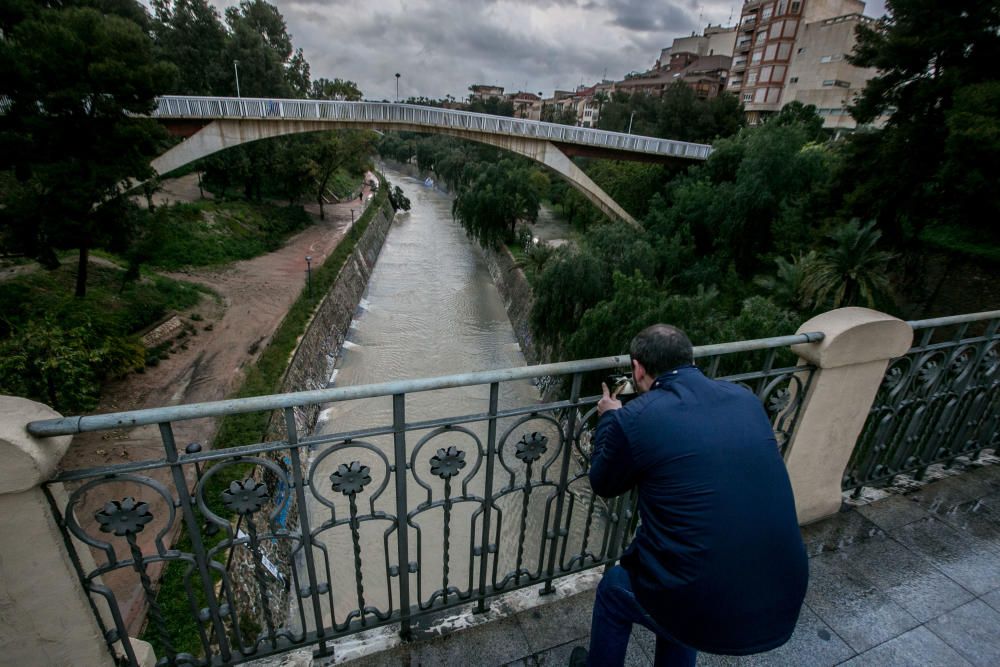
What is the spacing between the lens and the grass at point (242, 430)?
555 cm

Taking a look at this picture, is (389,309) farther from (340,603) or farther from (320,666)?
(320,666)

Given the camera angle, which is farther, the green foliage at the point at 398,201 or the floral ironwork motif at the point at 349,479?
the green foliage at the point at 398,201

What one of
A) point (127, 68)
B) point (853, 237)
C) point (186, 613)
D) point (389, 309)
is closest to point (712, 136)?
point (853, 237)

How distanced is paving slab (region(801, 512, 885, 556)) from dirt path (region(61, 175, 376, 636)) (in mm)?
4854

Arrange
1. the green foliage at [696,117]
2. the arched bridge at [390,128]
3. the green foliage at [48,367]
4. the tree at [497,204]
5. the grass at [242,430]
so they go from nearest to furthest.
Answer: the grass at [242,430]
the green foliage at [48,367]
the arched bridge at [390,128]
the tree at [497,204]
the green foliage at [696,117]

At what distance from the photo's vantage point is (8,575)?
1.52 metres

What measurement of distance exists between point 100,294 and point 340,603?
454 inches

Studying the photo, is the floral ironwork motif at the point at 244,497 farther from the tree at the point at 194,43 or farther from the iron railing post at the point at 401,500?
A: the tree at the point at 194,43

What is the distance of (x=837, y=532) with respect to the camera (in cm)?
296

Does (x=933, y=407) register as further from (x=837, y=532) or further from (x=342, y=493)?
(x=342, y=493)

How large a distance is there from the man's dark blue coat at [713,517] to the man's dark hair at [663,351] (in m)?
0.09

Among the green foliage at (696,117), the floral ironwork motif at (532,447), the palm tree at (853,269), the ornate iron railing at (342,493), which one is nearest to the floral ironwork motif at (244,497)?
the ornate iron railing at (342,493)

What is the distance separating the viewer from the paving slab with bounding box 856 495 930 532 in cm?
305

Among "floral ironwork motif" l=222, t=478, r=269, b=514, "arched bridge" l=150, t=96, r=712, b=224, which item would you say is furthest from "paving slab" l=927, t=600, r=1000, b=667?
"arched bridge" l=150, t=96, r=712, b=224
